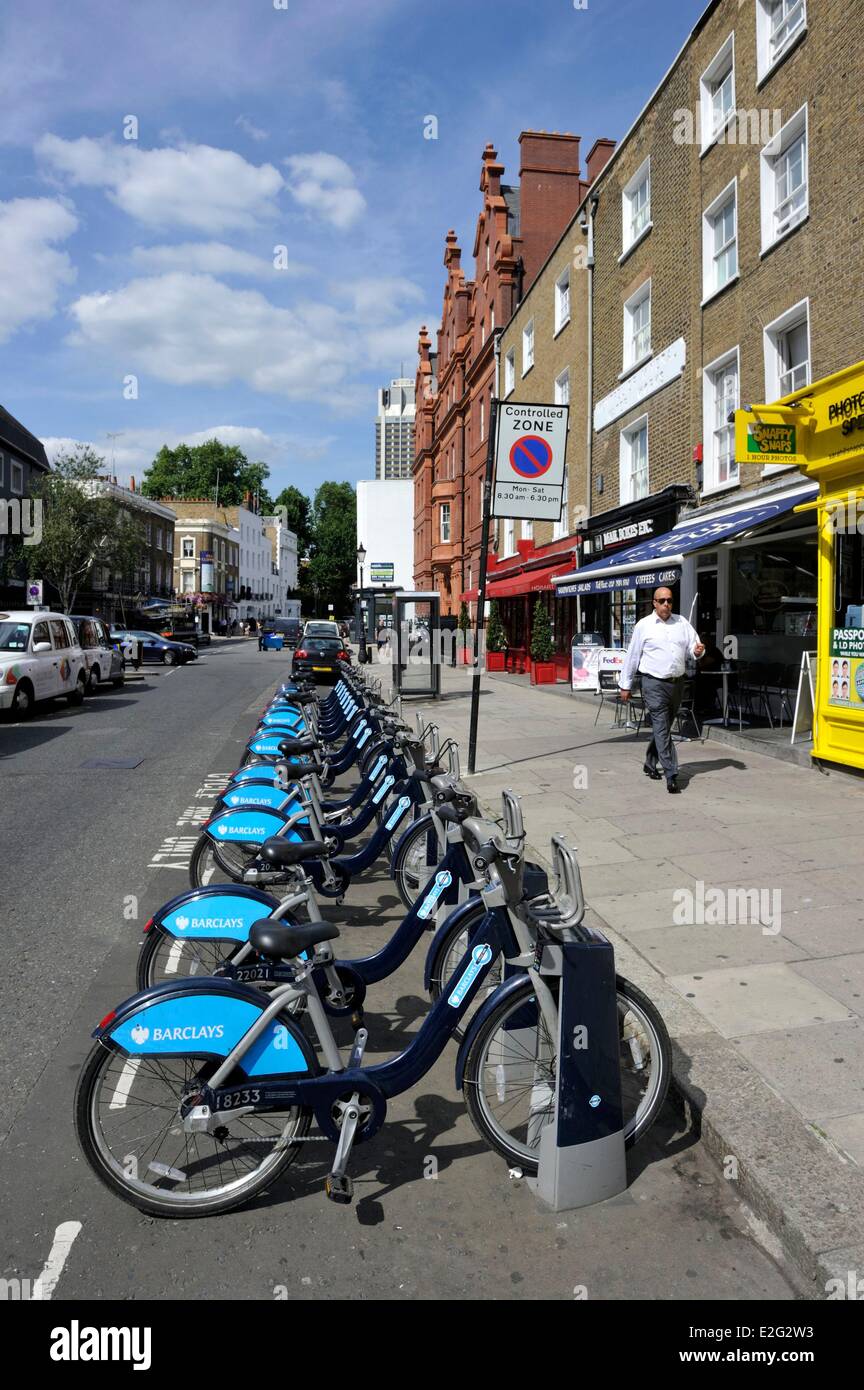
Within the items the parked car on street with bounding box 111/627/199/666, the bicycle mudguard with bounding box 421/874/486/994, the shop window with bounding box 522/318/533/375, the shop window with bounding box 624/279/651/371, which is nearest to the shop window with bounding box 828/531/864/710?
the bicycle mudguard with bounding box 421/874/486/994

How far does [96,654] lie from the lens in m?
22.0

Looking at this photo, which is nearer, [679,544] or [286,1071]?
[286,1071]

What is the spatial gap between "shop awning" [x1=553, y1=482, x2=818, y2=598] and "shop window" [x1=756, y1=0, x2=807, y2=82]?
18.7ft

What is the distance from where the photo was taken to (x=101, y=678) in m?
22.4

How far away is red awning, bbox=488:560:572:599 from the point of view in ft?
74.4

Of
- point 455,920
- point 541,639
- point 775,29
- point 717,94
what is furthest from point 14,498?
point 455,920

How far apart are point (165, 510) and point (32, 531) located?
34181mm

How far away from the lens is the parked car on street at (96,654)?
21.6 m

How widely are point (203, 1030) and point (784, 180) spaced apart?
13753mm

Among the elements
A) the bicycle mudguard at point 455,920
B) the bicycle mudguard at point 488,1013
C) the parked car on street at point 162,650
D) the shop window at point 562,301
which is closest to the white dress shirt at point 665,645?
the bicycle mudguard at point 455,920

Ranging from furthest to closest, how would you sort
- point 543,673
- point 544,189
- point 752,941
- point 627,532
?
point 544,189
point 543,673
point 627,532
point 752,941

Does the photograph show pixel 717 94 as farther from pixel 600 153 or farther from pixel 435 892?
pixel 435 892

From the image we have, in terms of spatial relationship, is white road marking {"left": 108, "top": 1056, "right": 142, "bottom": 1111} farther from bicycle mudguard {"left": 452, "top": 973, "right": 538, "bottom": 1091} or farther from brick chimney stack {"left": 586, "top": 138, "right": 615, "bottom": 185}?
brick chimney stack {"left": 586, "top": 138, "right": 615, "bottom": 185}
